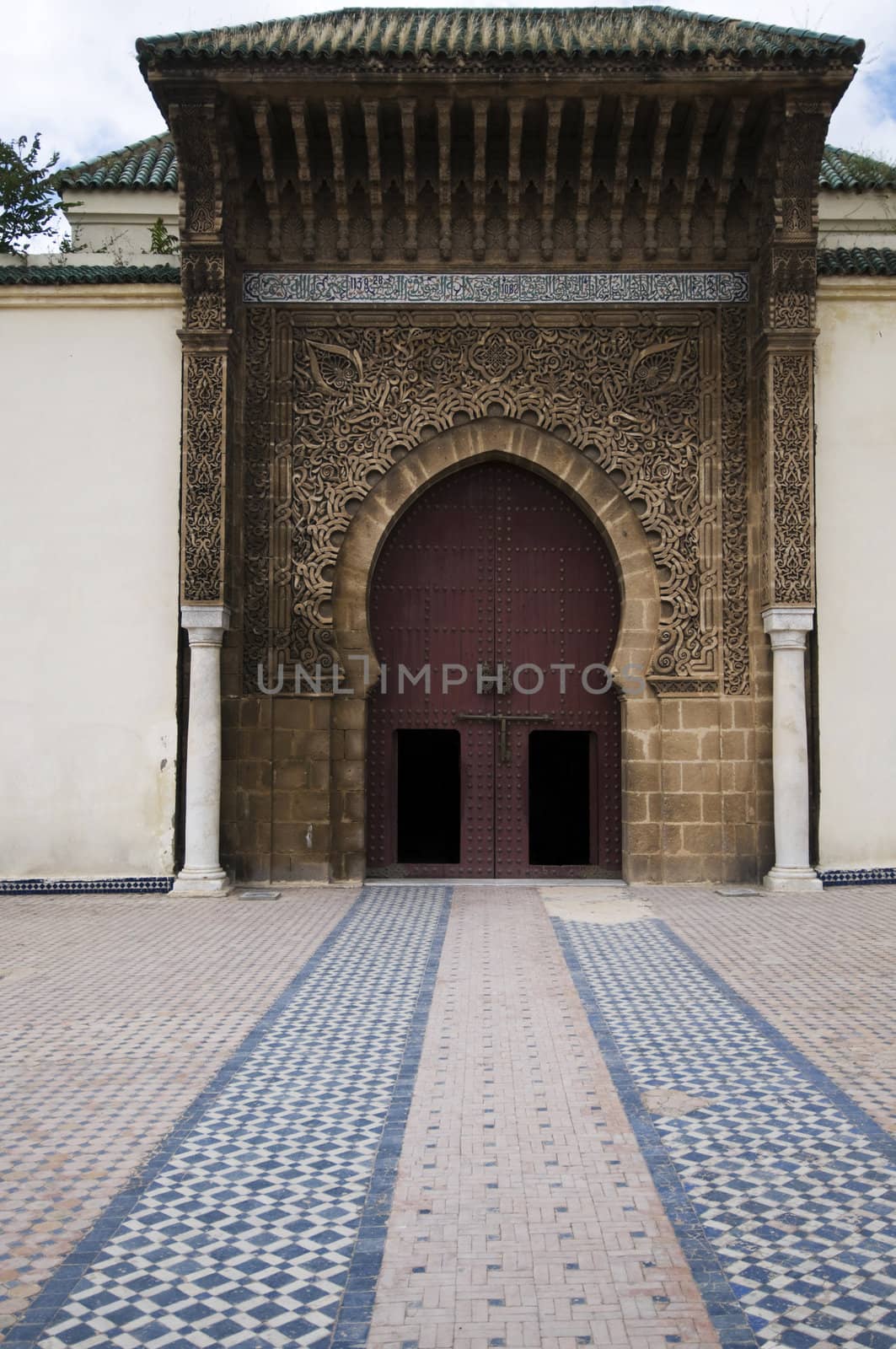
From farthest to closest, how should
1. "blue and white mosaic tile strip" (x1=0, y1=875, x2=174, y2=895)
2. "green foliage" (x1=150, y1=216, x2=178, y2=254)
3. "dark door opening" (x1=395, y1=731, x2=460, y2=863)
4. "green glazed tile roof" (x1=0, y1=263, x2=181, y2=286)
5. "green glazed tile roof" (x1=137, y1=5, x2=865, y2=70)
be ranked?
"dark door opening" (x1=395, y1=731, x2=460, y2=863) → "green foliage" (x1=150, y1=216, x2=178, y2=254) → "green glazed tile roof" (x1=0, y1=263, x2=181, y2=286) → "blue and white mosaic tile strip" (x1=0, y1=875, x2=174, y2=895) → "green glazed tile roof" (x1=137, y1=5, x2=865, y2=70)

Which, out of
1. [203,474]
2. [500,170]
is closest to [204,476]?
[203,474]

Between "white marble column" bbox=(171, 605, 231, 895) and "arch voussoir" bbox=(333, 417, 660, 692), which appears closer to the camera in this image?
"white marble column" bbox=(171, 605, 231, 895)

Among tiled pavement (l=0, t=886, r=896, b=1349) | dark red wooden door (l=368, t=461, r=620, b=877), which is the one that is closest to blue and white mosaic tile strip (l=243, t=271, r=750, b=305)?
dark red wooden door (l=368, t=461, r=620, b=877)

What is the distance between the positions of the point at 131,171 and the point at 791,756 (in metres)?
7.32

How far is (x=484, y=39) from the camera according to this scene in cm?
672

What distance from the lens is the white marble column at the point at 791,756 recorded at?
20.8ft

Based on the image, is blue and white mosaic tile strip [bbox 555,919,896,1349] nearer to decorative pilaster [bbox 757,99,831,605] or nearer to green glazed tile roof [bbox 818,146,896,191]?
decorative pilaster [bbox 757,99,831,605]

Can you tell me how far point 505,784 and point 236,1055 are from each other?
367cm

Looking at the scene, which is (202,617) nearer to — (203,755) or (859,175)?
(203,755)

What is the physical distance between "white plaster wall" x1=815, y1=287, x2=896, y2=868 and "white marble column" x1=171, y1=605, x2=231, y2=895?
3388 mm

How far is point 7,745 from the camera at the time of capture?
6516mm

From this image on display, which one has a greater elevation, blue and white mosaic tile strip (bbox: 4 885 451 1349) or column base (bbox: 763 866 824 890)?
column base (bbox: 763 866 824 890)

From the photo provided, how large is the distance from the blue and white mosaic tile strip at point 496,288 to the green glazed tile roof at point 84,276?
48 centimetres

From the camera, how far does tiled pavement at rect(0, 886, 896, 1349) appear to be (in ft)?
6.41
